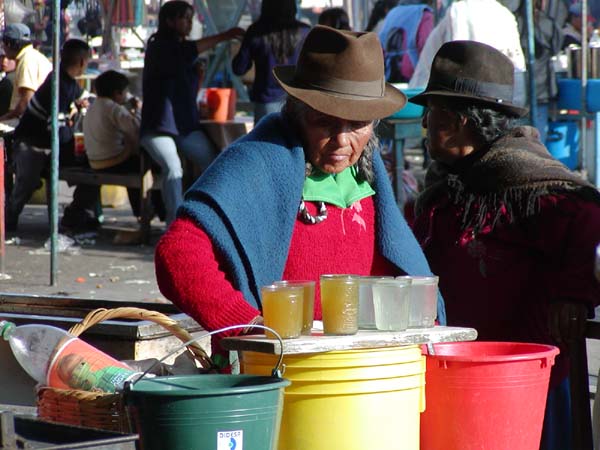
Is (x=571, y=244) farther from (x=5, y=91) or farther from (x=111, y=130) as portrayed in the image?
(x=5, y=91)

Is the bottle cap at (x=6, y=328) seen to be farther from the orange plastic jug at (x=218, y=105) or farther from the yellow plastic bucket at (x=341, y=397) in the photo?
the orange plastic jug at (x=218, y=105)

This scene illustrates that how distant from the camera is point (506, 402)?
3115 millimetres

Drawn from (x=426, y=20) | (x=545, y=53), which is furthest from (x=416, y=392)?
(x=426, y=20)

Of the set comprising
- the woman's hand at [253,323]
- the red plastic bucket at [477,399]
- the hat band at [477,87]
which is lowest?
the red plastic bucket at [477,399]

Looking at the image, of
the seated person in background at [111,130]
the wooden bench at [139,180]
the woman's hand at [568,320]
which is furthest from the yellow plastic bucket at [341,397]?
the seated person in background at [111,130]

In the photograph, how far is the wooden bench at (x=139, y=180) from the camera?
1032cm

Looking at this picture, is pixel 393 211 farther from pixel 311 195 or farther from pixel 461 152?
pixel 461 152

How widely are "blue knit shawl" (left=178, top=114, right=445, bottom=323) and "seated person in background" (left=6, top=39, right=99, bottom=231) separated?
23.6 ft

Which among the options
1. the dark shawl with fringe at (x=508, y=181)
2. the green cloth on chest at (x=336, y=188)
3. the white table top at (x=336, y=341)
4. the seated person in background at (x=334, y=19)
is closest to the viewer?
the white table top at (x=336, y=341)

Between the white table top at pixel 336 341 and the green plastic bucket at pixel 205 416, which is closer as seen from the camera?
the green plastic bucket at pixel 205 416

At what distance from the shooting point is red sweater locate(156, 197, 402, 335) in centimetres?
300

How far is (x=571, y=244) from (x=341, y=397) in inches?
54.1

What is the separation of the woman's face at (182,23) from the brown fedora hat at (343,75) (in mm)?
6651

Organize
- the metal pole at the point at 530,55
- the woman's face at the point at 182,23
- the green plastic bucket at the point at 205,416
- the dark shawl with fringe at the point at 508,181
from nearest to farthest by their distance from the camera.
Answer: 1. the green plastic bucket at the point at 205,416
2. the dark shawl with fringe at the point at 508,181
3. the metal pole at the point at 530,55
4. the woman's face at the point at 182,23
